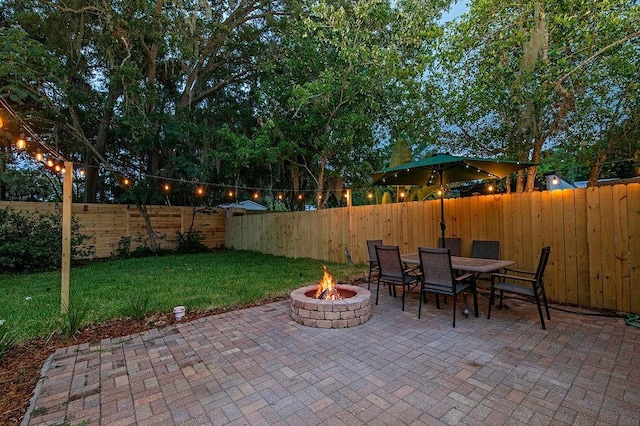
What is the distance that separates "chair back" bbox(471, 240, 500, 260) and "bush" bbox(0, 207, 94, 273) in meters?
10.0

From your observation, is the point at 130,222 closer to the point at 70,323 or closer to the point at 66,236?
the point at 66,236

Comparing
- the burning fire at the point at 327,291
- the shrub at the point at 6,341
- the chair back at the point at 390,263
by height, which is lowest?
the shrub at the point at 6,341

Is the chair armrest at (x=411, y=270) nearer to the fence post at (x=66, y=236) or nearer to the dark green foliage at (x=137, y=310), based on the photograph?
the dark green foliage at (x=137, y=310)

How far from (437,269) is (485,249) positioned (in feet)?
5.84

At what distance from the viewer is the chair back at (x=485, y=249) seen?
4791 mm

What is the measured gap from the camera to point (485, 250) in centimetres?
490

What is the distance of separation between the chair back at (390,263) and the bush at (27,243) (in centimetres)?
849

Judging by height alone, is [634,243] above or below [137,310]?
above

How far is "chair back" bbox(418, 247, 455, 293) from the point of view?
11.7 ft

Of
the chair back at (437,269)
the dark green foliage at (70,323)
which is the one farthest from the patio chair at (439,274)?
the dark green foliage at (70,323)

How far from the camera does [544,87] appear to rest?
4.89 meters

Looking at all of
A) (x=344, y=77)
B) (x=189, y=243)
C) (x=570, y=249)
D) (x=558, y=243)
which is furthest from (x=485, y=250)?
(x=189, y=243)

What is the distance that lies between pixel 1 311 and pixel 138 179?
21.0 ft

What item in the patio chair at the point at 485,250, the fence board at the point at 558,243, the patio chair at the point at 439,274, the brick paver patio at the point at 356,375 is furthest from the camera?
the patio chair at the point at 485,250
